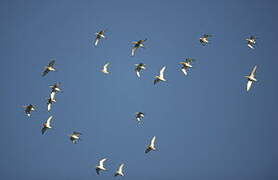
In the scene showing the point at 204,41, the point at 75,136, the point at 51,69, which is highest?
the point at 204,41

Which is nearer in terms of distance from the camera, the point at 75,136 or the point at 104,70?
the point at 75,136

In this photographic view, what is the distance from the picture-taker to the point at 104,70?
360ft

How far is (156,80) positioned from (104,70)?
9233mm

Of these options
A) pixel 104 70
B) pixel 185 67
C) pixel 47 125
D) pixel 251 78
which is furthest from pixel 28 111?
pixel 251 78

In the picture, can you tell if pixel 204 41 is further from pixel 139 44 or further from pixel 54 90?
pixel 54 90

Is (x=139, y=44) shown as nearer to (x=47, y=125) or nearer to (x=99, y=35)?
(x=99, y=35)

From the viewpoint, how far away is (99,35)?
109m

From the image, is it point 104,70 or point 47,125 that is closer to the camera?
point 47,125

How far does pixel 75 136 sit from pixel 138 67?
13.8m

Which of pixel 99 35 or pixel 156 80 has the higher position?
pixel 99 35

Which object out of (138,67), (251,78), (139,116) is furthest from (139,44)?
(251,78)

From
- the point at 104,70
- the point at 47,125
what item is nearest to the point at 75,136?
the point at 47,125

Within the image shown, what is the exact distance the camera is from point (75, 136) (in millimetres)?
100312

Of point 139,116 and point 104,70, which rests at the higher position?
point 104,70
